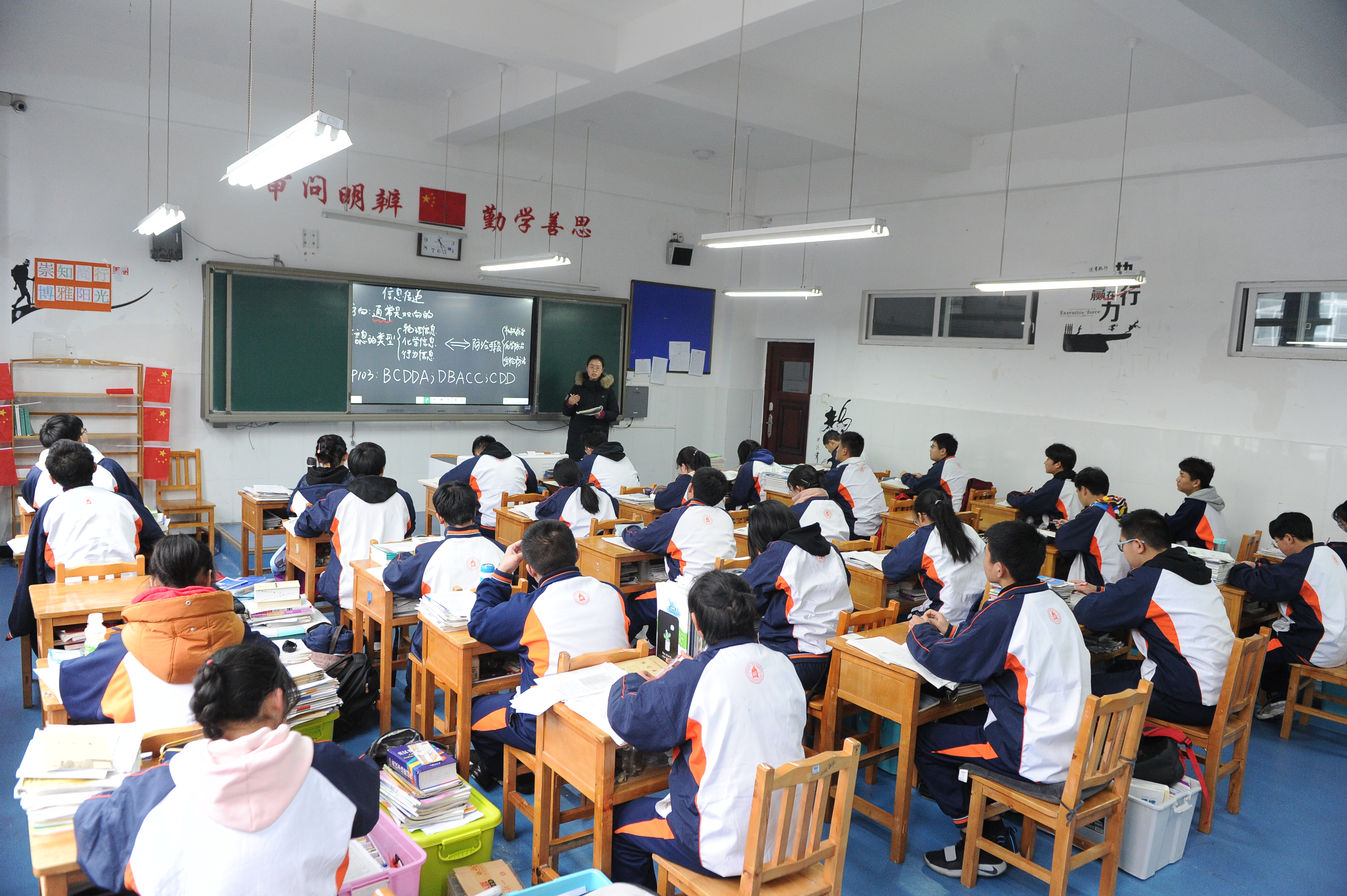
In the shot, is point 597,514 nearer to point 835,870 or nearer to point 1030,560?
point 1030,560

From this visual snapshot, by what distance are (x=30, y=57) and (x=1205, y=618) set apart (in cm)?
807

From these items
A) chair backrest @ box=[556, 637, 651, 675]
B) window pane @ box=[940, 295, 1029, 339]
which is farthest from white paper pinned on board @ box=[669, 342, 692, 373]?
chair backrest @ box=[556, 637, 651, 675]

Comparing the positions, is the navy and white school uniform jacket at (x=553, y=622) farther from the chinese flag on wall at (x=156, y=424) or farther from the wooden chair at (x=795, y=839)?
the chinese flag on wall at (x=156, y=424)

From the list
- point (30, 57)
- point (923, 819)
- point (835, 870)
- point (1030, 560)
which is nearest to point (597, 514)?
point (923, 819)

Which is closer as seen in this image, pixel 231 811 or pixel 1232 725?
pixel 231 811

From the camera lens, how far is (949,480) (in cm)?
709

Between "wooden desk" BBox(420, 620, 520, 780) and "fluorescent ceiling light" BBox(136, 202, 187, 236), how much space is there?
10.2 feet

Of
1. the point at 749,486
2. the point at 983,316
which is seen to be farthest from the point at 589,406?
the point at 983,316

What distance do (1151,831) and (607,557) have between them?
2772 millimetres

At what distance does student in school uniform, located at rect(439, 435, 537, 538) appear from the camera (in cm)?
593

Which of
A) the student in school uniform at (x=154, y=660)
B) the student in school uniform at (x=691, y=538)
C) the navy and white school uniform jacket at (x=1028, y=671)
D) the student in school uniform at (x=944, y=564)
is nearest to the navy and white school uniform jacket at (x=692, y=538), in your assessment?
the student in school uniform at (x=691, y=538)

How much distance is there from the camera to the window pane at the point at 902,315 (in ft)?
27.5

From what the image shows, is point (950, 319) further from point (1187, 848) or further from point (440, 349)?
point (1187, 848)

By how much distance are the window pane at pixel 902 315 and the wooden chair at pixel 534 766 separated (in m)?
6.37
